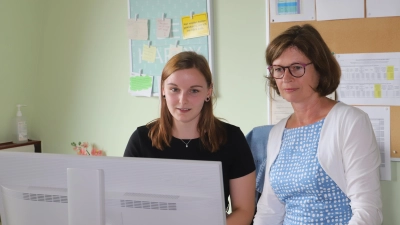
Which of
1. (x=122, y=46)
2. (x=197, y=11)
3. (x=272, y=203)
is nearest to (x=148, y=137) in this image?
(x=272, y=203)

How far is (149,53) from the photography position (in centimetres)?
283

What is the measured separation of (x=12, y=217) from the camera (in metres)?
1.25

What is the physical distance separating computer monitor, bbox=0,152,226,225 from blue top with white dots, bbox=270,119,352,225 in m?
0.62

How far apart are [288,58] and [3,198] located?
39.4 inches

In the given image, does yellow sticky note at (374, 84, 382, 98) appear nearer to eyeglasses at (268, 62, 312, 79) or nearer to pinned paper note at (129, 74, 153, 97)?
eyeglasses at (268, 62, 312, 79)

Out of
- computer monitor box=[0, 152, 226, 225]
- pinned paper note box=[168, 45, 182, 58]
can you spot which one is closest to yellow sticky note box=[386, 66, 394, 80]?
pinned paper note box=[168, 45, 182, 58]

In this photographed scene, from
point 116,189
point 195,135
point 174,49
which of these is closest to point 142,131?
point 195,135

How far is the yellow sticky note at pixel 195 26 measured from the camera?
2648 millimetres

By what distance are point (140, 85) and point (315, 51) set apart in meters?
1.43

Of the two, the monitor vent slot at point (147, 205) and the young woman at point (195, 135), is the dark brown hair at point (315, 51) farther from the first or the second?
the monitor vent slot at point (147, 205)

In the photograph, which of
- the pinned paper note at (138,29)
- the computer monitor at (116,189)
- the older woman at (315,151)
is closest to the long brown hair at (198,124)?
the older woman at (315,151)

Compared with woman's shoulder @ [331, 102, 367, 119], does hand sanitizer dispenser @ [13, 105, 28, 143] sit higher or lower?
lower

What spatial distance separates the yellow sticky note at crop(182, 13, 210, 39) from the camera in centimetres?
265

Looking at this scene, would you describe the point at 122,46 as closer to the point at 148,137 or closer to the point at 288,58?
the point at 148,137
